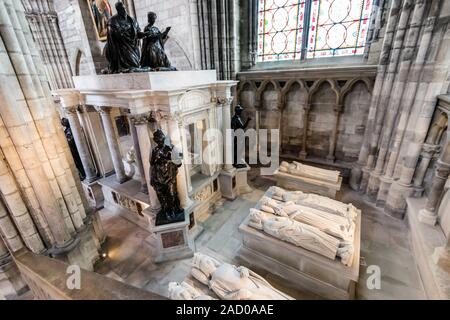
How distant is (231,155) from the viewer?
5441 millimetres

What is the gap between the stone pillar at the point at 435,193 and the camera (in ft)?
11.2

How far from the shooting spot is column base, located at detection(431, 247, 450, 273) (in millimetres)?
2955

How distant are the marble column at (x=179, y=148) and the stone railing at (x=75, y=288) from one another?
240cm

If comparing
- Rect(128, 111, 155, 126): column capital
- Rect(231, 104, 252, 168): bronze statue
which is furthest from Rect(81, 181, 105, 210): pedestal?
Rect(231, 104, 252, 168): bronze statue

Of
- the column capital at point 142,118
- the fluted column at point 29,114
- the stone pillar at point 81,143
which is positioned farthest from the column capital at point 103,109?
the fluted column at point 29,114

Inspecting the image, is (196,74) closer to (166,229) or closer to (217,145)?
→ (217,145)

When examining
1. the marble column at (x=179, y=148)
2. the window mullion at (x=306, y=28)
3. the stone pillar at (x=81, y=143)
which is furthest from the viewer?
the window mullion at (x=306, y=28)

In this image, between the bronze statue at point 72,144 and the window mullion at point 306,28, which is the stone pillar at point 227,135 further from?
the bronze statue at point 72,144

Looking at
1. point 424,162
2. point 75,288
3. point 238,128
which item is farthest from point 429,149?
point 75,288

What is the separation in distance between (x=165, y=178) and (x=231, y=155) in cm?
229

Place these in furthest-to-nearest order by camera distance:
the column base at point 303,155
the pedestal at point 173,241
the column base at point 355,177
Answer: the column base at point 303,155 → the column base at point 355,177 → the pedestal at point 173,241

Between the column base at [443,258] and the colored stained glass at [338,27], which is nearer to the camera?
the column base at [443,258]

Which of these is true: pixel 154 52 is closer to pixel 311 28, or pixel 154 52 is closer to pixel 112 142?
pixel 112 142

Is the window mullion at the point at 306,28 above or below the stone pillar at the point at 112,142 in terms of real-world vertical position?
above
